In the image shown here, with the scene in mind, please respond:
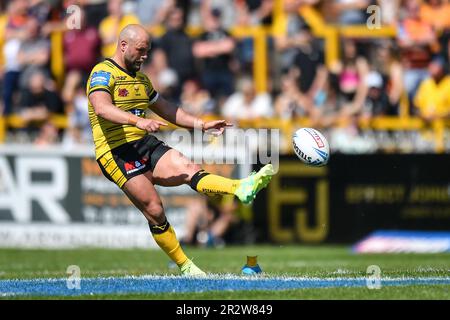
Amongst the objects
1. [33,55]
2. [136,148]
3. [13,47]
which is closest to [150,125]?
[136,148]

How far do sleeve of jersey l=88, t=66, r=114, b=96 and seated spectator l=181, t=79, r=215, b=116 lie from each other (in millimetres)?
9513

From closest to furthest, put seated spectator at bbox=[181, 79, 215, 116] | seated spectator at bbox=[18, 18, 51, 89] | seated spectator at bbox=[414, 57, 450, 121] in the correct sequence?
seated spectator at bbox=[414, 57, 450, 121] < seated spectator at bbox=[181, 79, 215, 116] < seated spectator at bbox=[18, 18, 51, 89]

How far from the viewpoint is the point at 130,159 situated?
11172 millimetres

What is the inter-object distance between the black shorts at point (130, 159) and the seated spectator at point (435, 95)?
371 inches

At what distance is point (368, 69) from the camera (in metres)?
20.0

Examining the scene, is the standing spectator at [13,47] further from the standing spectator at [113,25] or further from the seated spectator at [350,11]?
the seated spectator at [350,11]

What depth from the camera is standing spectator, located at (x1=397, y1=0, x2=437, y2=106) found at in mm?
20031

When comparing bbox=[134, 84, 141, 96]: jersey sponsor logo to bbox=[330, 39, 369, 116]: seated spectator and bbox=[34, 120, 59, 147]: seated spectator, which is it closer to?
bbox=[330, 39, 369, 116]: seated spectator

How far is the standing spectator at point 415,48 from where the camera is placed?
20.0m

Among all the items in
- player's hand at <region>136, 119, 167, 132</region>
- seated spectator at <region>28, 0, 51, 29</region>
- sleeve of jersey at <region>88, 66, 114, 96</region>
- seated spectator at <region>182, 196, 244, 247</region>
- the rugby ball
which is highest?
seated spectator at <region>28, 0, 51, 29</region>

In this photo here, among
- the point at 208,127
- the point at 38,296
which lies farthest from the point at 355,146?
the point at 38,296

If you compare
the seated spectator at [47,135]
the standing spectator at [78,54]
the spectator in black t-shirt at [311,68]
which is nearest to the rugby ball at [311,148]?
the spectator in black t-shirt at [311,68]

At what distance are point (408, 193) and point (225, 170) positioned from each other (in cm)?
344

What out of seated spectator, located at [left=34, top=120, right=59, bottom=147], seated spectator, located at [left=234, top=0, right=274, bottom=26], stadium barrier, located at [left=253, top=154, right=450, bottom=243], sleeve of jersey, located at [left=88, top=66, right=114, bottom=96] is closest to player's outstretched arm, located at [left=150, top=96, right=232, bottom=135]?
sleeve of jersey, located at [left=88, top=66, right=114, bottom=96]
